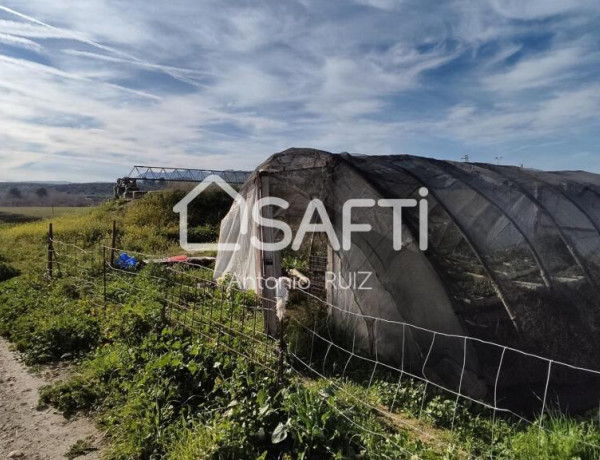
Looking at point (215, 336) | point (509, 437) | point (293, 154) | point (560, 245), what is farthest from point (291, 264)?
point (509, 437)

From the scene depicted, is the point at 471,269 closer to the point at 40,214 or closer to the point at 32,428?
the point at 32,428

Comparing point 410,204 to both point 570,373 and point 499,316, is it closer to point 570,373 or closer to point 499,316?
point 499,316

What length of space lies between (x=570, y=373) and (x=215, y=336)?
149 inches

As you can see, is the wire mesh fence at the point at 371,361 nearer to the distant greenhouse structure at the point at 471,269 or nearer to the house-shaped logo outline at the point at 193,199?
the distant greenhouse structure at the point at 471,269

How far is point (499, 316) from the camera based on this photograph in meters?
4.49

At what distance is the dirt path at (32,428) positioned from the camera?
11.9 ft

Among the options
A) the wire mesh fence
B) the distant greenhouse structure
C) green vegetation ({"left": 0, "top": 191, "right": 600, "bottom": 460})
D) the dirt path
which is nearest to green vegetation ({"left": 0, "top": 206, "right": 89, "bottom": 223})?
green vegetation ({"left": 0, "top": 191, "right": 600, "bottom": 460})

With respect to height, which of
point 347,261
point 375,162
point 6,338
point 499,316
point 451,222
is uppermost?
point 375,162

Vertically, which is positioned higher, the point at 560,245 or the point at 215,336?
the point at 560,245

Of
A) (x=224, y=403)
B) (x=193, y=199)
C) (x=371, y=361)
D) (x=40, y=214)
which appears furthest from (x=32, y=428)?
(x=40, y=214)

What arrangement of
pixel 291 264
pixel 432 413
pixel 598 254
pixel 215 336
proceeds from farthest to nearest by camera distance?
pixel 291 264 → pixel 598 254 → pixel 215 336 → pixel 432 413

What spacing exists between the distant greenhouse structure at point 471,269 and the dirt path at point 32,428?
2894 mm

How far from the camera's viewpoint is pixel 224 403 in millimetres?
3631

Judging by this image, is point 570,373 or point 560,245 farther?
point 560,245
